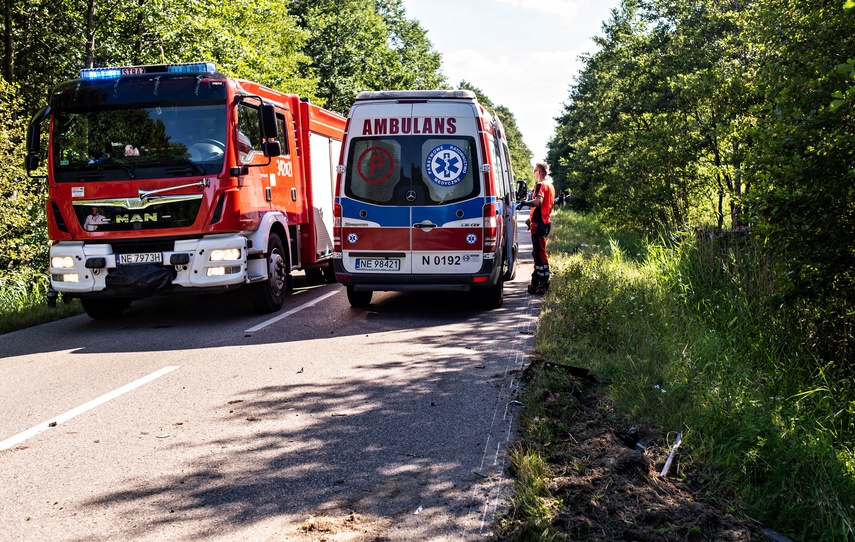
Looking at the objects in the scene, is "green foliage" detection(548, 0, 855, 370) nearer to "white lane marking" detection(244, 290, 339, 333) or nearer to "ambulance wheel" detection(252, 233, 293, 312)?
"white lane marking" detection(244, 290, 339, 333)

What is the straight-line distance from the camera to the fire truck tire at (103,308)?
1052cm

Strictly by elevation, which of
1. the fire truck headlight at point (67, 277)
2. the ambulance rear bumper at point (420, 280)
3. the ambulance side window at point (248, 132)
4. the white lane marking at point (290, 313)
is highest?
the ambulance side window at point (248, 132)

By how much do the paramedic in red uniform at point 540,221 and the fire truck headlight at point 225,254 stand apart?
4635 mm

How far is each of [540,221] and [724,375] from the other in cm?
587

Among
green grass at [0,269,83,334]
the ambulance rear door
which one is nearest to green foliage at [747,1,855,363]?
the ambulance rear door

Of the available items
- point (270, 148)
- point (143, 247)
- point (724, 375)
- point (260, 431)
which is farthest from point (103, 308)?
point (724, 375)

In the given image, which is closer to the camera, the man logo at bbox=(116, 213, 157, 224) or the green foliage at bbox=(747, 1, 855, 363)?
the green foliage at bbox=(747, 1, 855, 363)

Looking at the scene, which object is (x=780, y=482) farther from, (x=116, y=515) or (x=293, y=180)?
(x=293, y=180)

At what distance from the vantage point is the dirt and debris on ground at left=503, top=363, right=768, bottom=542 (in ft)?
11.7

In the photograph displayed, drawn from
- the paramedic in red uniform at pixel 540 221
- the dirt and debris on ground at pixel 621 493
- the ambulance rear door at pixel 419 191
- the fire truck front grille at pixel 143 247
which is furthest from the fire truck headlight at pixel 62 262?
the dirt and debris on ground at pixel 621 493

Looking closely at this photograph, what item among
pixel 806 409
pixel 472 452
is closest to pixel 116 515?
pixel 472 452

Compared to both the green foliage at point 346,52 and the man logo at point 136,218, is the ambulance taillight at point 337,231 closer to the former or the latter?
the man logo at point 136,218

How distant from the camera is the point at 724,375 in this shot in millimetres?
6477

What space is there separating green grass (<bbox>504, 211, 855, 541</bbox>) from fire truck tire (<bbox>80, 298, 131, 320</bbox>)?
5950 millimetres
